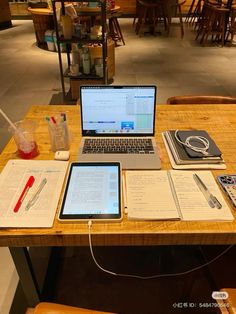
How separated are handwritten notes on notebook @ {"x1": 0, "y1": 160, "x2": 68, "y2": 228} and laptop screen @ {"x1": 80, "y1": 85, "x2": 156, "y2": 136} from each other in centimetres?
26

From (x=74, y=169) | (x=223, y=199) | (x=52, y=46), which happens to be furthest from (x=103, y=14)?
(x=52, y=46)

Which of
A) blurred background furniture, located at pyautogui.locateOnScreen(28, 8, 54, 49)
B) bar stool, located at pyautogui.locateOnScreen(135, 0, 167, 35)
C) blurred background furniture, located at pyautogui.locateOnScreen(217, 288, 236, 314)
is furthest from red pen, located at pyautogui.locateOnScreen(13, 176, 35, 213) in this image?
bar stool, located at pyautogui.locateOnScreen(135, 0, 167, 35)

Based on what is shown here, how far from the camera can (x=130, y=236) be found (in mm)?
815

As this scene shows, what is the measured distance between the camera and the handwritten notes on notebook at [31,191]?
0.84m

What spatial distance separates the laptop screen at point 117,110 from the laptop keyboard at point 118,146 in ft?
0.13

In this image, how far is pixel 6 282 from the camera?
4.85 ft

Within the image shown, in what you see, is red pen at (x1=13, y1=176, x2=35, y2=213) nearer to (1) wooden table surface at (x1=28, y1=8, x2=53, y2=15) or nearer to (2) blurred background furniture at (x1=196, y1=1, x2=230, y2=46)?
(1) wooden table surface at (x1=28, y1=8, x2=53, y2=15)

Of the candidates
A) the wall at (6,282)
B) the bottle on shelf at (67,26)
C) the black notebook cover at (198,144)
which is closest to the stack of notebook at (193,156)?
the black notebook cover at (198,144)

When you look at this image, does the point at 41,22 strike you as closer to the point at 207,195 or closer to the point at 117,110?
the point at 117,110

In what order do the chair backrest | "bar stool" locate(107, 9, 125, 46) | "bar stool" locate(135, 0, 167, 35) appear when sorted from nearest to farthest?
1. the chair backrest
2. "bar stool" locate(107, 9, 125, 46)
3. "bar stool" locate(135, 0, 167, 35)

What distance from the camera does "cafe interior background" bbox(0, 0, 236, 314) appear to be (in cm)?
367

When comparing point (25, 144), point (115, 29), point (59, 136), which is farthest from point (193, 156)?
point (115, 29)

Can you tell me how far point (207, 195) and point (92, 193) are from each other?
1.31 feet

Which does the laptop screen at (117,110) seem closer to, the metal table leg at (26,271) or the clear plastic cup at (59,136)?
the clear plastic cup at (59,136)
